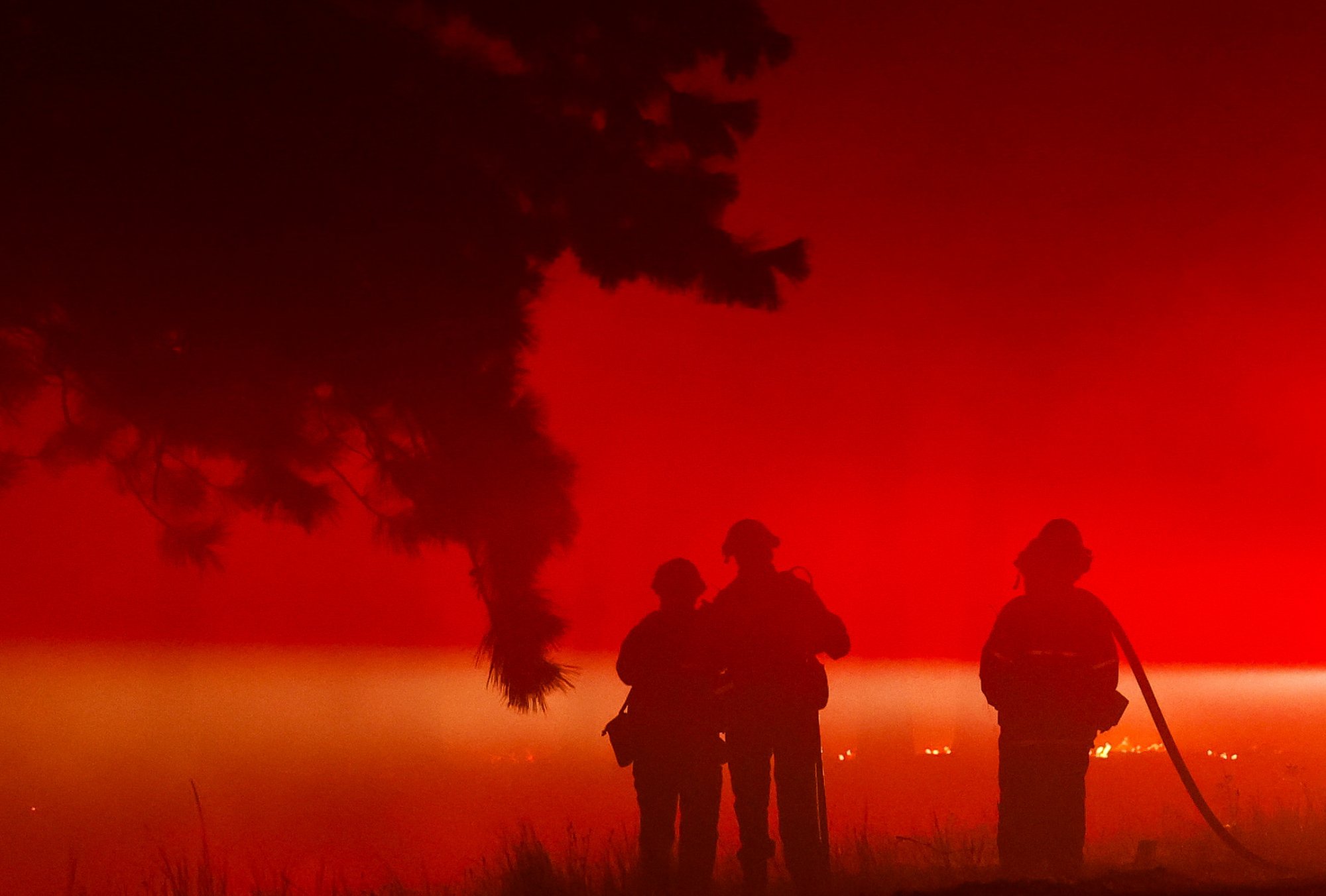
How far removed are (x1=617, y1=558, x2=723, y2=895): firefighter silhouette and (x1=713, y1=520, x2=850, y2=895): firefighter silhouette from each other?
125 mm

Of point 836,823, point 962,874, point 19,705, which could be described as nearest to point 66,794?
point 19,705

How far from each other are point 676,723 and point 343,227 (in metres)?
3.05

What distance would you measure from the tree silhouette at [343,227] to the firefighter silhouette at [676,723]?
157 centimetres

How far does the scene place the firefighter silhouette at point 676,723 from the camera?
6.43m

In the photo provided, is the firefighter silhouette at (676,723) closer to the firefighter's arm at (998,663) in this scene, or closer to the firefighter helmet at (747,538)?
the firefighter helmet at (747,538)

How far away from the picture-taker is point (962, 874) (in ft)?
21.7

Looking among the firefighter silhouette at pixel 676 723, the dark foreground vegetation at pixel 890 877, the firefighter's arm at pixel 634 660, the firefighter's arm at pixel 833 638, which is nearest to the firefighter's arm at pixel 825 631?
the firefighter's arm at pixel 833 638

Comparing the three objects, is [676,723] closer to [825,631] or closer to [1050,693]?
[825,631]

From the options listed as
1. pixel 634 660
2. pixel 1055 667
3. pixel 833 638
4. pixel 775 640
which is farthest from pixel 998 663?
pixel 634 660

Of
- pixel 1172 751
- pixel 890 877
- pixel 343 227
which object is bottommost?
pixel 890 877

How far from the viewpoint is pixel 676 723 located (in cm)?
640

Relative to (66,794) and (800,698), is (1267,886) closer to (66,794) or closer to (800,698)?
(800,698)

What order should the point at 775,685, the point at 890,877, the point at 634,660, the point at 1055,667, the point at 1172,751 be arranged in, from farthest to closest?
the point at 1172,751 < the point at 890,877 < the point at 634,660 < the point at 775,685 < the point at 1055,667

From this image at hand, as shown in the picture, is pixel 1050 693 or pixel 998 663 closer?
pixel 1050 693
